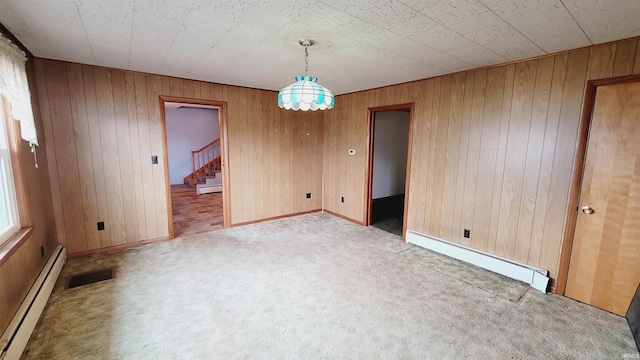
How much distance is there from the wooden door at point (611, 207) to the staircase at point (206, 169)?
740cm

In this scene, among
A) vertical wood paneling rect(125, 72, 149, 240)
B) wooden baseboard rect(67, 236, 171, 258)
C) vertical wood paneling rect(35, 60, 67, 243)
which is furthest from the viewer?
vertical wood paneling rect(125, 72, 149, 240)

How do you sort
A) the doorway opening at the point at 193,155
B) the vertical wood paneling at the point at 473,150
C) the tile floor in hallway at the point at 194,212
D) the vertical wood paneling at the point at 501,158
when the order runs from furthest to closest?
the doorway opening at the point at 193,155 → the tile floor in hallway at the point at 194,212 → the vertical wood paneling at the point at 473,150 → the vertical wood paneling at the point at 501,158

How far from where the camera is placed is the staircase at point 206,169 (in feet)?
24.4

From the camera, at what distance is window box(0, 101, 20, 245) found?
6.71 feet

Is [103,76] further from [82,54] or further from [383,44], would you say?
[383,44]

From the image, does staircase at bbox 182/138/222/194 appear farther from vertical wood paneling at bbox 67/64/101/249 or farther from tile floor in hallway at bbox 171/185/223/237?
vertical wood paneling at bbox 67/64/101/249

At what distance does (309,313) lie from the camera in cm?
220

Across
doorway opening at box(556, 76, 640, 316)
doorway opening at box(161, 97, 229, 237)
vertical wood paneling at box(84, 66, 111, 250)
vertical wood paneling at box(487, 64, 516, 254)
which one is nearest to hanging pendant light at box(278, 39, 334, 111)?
vertical wood paneling at box(487, 64, 516, 254)

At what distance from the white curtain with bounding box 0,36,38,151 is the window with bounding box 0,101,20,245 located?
0.13 metres

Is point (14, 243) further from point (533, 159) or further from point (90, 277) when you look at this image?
point (533, 159)

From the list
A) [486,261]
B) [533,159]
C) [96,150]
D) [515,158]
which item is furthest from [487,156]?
[96,150]

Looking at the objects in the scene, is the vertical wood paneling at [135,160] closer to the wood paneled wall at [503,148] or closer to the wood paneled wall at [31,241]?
the wood paneled wall at [31,241]

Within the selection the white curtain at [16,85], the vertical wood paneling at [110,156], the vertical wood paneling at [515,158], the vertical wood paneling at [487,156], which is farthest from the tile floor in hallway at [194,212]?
the vertical wood paneling at [515,158]

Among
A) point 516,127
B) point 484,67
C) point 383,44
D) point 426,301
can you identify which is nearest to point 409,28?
point 383,44
